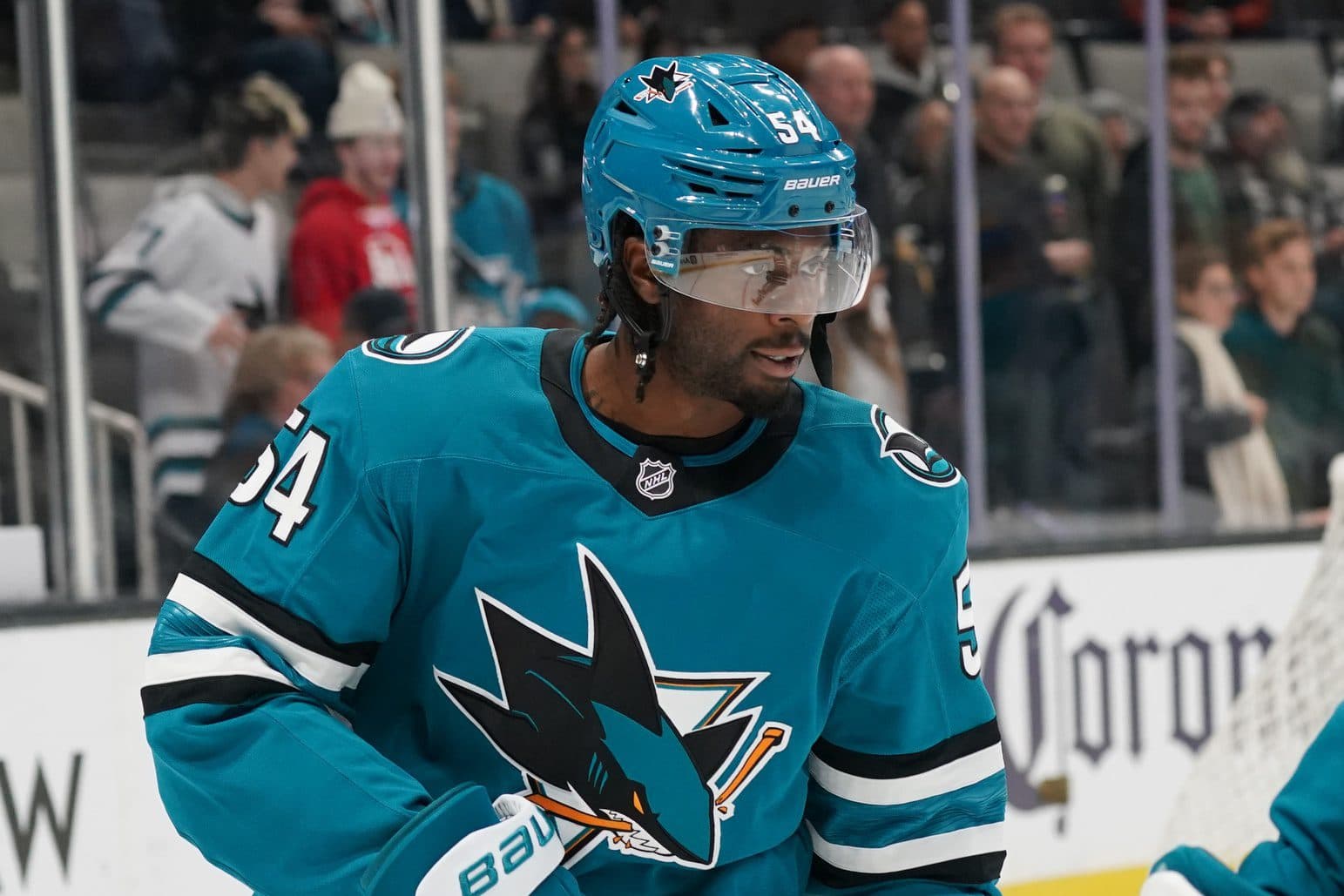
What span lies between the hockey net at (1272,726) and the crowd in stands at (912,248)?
82 cm

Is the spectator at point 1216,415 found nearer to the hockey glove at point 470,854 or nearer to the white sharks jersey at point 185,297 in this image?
the white sharks jersey at point 185,297

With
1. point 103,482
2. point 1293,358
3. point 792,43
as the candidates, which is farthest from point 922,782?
point 1293,358

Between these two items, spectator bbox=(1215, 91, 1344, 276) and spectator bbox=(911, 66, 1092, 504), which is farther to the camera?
spectator bbox=(1215, 91, 1344, 276)

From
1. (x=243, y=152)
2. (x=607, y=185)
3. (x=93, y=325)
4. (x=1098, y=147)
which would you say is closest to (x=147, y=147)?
(x=243, y=152)

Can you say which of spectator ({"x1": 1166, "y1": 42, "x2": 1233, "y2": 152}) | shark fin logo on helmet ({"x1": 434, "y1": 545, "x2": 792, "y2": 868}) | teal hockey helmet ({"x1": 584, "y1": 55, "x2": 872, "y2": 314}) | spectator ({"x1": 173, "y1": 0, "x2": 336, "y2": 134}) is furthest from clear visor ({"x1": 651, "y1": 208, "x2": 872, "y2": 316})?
spectator ({"x1": 1166, "y1": 42, "x2": 1233, "y2": 152})

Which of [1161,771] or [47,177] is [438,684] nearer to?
[47,177]

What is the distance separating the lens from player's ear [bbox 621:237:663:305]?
147 centimetres

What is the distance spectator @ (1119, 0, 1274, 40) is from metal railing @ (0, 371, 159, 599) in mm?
2256

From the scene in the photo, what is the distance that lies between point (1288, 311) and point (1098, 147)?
1.85 feet

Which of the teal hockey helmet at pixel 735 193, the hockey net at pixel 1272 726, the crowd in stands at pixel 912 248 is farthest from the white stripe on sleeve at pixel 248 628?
the hockey net at pixel 1272 726

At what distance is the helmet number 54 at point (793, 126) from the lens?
1.42m

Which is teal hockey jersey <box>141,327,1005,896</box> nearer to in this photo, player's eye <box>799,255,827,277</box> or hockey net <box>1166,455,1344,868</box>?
player's eye <box>799,255,827,277</box>

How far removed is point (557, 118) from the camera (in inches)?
131

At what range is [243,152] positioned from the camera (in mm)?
3033
